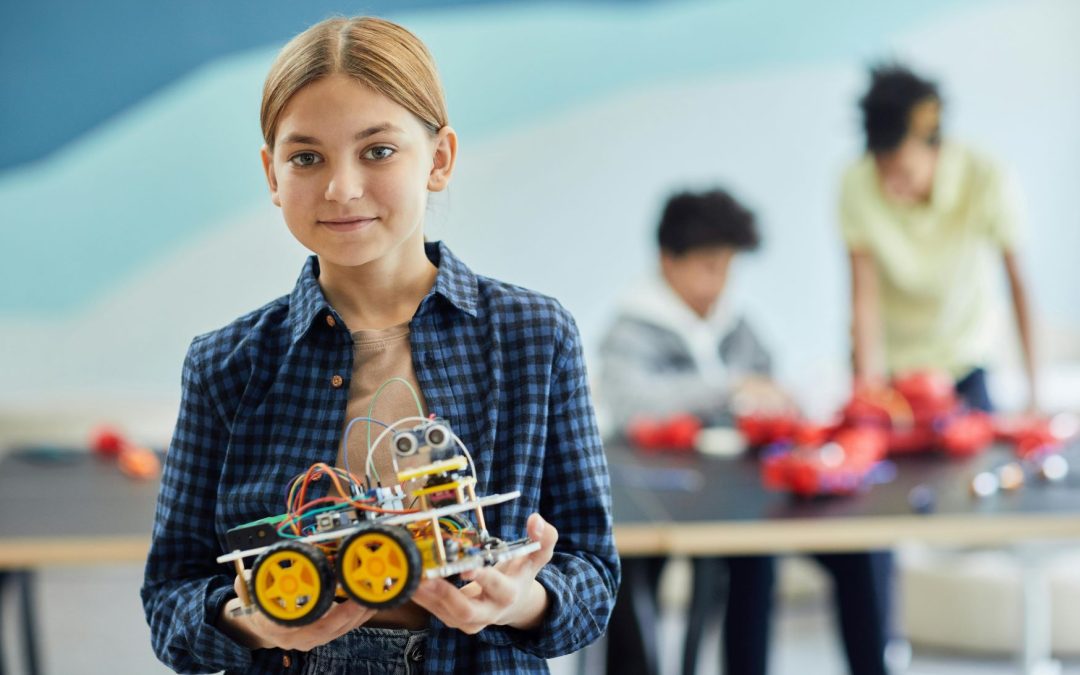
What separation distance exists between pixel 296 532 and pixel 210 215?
3.64 meters

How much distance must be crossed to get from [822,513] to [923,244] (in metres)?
1.34

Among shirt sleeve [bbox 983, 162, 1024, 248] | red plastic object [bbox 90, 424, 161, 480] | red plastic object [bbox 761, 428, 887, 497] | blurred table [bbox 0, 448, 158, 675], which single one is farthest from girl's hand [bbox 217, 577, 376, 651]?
shirt sleeve [bbox 983, 162, 1024, 248]

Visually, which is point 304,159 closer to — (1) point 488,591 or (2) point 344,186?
(2) point 344,186

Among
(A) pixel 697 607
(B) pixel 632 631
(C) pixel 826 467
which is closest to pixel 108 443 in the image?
(B) pixel 632 631

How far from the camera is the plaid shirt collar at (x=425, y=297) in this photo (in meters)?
0.93

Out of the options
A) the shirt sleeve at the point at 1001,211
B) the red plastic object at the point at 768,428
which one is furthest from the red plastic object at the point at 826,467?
the shirt sleeve at the point at 1001,211

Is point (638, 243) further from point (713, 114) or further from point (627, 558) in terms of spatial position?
point (627, 558)

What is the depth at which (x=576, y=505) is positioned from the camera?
3.08 ft

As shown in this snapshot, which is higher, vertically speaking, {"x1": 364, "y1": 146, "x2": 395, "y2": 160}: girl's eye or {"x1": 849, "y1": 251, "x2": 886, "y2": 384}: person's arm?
{"x1": 364, "y1": 146, "x2": 395, "y2": 160}: girl's eye

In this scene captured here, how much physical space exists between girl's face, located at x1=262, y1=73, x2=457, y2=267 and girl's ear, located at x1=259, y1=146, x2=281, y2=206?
0.06 feet

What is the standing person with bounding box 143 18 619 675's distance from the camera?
853 millimetres

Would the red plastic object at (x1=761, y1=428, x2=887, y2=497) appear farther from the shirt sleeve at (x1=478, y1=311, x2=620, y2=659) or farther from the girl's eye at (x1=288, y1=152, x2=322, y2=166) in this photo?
the girl's eye at (x1=288, y1=152, x2=322, y2=166)

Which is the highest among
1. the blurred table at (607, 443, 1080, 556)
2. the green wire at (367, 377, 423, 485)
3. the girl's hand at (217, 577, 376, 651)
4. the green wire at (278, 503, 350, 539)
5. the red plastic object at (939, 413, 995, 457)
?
the green wire at (367, 377, 423, 485)

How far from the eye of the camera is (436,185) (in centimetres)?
92
